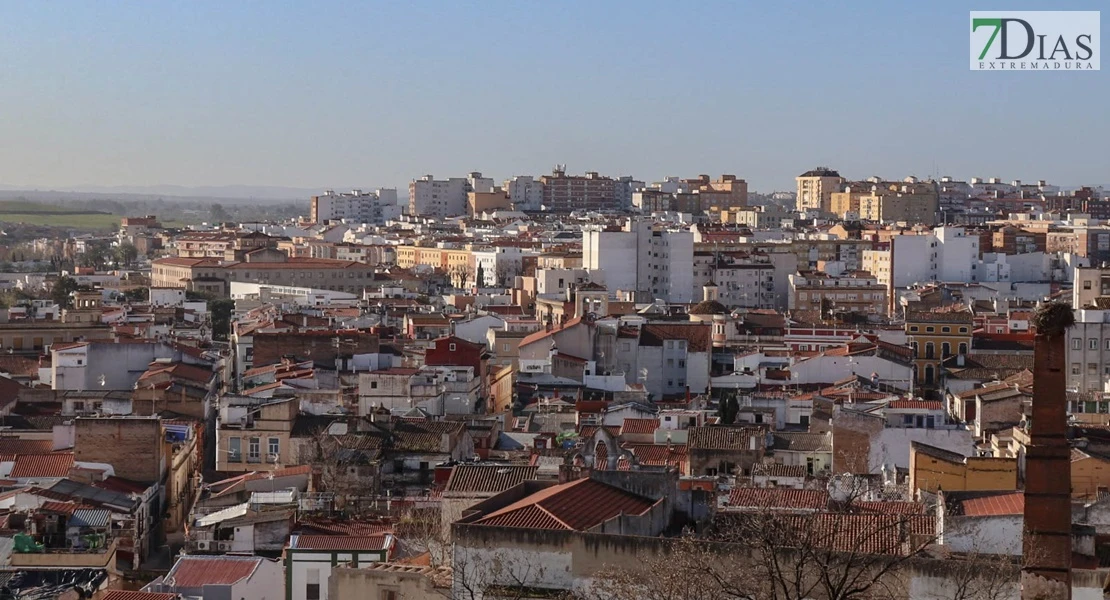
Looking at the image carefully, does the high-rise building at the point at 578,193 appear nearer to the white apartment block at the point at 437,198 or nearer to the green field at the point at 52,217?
the white apartment block at the point at 437,198

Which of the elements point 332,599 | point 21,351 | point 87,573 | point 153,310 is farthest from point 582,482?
point 153,310

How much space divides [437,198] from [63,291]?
7933cm

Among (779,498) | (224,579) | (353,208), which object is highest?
(353,208)

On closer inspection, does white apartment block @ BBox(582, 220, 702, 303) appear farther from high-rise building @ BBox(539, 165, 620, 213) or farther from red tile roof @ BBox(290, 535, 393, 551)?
high-rise building @ BBox(539, 165, 620, 213)

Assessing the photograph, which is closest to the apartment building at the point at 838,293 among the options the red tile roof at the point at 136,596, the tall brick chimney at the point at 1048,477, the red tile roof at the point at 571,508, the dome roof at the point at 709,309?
the dome roof at the point at 709,309

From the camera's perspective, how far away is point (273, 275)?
260ft

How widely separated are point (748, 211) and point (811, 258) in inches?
1277

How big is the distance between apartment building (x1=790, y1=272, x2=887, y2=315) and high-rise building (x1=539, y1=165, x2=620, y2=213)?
245 feet

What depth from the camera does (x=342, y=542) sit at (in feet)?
59.1

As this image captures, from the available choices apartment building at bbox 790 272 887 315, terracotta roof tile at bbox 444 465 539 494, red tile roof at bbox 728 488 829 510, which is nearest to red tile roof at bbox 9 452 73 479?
terracotta roof tile at bbox 444 465 539 494

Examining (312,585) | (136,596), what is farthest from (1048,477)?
(136,596)

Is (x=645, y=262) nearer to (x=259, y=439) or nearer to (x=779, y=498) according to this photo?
(x=259, y=439)

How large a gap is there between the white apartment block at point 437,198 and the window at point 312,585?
123 m

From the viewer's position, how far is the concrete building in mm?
143125
